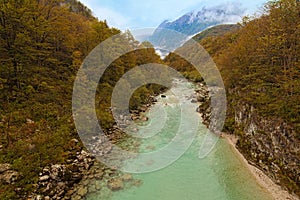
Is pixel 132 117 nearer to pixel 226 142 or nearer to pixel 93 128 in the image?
pixel 93 128

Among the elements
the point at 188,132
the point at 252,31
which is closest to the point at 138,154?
the point at 188,132

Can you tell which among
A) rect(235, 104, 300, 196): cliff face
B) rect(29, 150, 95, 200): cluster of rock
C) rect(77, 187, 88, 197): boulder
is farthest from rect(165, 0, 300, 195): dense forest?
rect(29, 150, 95, 200): cluster of rock

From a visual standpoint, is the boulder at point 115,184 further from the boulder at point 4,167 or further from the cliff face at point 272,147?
the cliff face at point 272,147

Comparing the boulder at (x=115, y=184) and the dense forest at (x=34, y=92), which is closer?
the boulder at (x=115, y=184)

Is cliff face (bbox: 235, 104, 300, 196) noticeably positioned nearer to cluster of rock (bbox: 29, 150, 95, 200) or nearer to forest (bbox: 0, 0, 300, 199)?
forest (bbox: 0, 0, 300, 199)

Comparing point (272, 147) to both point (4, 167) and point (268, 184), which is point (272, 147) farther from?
point (4, 167)

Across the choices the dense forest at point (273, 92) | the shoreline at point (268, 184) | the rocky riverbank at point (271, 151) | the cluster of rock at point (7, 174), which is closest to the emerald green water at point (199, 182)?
the shoreline at point (268, 184)

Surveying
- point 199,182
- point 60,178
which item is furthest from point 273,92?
point 60,178
